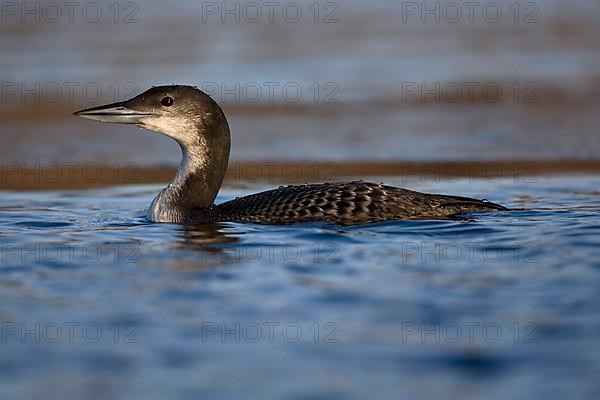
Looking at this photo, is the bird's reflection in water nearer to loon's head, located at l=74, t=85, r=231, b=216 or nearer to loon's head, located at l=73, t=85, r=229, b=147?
loon's head, located at l=74, t=85, r=231, b=216

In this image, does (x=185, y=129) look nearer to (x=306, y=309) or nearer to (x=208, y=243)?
(x=208, y=243)

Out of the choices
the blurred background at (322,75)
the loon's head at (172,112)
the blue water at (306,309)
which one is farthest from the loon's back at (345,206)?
the blurred background at (322,75)

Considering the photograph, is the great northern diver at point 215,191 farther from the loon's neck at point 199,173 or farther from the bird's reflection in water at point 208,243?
the bird's reflection in water at point 208,243

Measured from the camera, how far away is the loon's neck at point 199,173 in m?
8.00

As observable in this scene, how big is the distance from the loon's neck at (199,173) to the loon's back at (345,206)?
1.39ft

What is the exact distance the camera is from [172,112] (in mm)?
7980

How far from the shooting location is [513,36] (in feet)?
56.0

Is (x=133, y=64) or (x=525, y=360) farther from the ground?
(x=133, y=64)

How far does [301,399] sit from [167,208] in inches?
159

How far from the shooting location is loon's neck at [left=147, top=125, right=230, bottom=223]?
8.00 meters

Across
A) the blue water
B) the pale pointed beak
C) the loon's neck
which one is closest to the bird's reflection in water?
the blue water

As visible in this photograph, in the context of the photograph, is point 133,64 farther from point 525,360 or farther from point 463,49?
point 525,360

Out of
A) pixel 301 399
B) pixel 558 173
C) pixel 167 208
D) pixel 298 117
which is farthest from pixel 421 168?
pixel 301 399

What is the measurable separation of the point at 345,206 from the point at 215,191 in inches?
47.9
